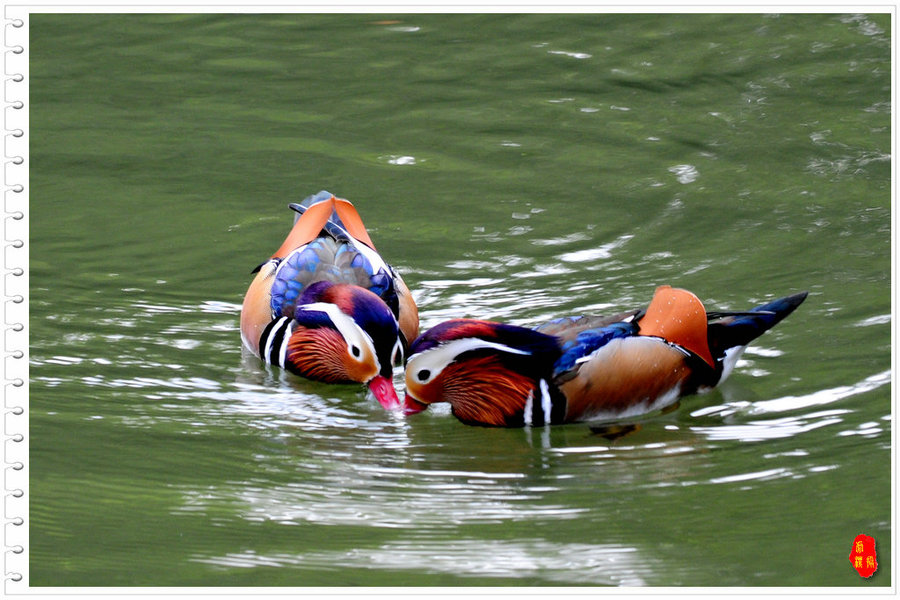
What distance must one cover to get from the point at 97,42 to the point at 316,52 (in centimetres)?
223

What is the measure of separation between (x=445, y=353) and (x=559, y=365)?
59 cm

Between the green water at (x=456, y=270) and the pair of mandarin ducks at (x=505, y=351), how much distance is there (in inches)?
6.2

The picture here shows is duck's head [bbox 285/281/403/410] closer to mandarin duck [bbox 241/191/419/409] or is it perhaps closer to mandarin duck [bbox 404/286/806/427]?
mandarin duck [bbox 241/191/419/409]

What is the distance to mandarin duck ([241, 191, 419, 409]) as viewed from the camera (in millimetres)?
7781

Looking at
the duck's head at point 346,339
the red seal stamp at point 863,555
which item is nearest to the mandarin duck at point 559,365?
the duck's head at point 346,339

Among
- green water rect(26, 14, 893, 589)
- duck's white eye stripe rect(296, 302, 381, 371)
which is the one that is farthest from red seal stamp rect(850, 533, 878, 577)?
duck's white eye stripe rect(296, 302, 381, 371)

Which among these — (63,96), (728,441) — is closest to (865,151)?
(728,441)

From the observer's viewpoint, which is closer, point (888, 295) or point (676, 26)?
point (888, 295)

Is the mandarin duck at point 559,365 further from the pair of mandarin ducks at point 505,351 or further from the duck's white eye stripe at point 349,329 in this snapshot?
the duck's white eye stripe at point 349,329

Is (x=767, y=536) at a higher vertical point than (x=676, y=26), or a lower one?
lower

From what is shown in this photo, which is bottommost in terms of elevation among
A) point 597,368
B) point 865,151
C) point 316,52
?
point 597,368

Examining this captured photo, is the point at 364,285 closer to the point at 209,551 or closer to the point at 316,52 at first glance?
the point at 209,551

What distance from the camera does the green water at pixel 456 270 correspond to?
6051 mm
